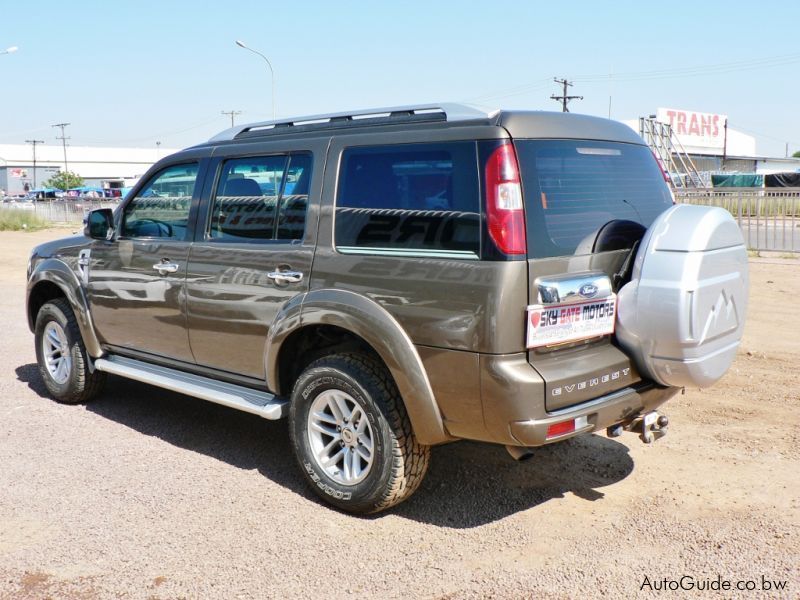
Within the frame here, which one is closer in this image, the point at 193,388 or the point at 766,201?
the point at 193,388

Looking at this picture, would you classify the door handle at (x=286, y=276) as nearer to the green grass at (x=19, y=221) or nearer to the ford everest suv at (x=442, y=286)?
the ford everest suv at (x=442, y=286)

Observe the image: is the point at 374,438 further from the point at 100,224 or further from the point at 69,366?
the point at 69,366

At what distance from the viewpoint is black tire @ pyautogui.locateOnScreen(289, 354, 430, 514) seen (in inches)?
159

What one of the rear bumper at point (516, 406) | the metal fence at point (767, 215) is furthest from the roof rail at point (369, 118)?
the metal fence at point (767, 215)

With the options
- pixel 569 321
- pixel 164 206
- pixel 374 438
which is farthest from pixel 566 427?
pixel 164 206

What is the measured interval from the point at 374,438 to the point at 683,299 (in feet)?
5.33

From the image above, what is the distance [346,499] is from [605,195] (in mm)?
2060

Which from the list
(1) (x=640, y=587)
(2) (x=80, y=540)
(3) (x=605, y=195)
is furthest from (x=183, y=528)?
(3) (x=605, y=195)

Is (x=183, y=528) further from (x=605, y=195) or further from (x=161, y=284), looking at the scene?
(x=605, y=195)

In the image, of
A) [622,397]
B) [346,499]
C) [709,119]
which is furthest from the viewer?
[709,119]

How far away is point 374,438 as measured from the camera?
411cm

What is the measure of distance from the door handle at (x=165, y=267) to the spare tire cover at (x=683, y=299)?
9.18 ft

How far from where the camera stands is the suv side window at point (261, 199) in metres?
4.57

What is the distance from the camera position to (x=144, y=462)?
5.09 m
